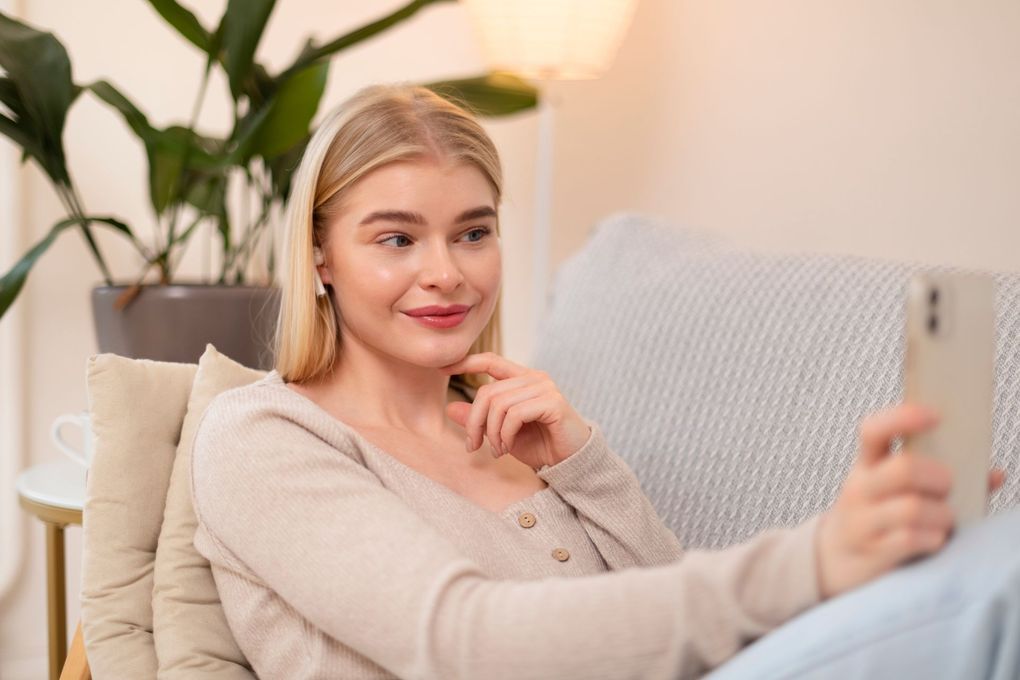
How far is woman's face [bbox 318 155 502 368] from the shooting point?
3.97 feet

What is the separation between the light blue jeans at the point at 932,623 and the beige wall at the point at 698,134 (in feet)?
3.61

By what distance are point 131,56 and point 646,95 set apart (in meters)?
1.16

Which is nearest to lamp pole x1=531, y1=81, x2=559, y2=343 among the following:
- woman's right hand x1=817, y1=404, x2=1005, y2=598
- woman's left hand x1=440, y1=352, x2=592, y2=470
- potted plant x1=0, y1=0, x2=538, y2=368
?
potted plant x1=0, y1=0, x2=538, y2=368

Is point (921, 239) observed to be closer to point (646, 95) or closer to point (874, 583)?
point (646, 95)

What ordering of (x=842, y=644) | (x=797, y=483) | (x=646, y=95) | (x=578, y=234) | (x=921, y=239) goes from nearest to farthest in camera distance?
(x=842, y=644) < (x=797, y=483) < (x=921, y=239) < (x=646, y=95) < (x=578, y=234)

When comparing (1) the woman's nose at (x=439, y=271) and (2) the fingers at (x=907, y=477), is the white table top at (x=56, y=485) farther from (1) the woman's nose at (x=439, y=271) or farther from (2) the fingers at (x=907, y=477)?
(2) the fingers at (x=907, y=477)

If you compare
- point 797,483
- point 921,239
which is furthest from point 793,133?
point 797,483

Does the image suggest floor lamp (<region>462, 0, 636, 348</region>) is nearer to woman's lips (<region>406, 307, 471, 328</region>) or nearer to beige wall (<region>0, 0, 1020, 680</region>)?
beige wall (<region>0, 0, 1020, 680</region>)

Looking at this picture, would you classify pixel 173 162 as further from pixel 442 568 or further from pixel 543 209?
pixel 442 568

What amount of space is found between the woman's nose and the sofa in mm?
278

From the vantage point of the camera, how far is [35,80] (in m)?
1.73

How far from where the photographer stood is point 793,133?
7.02 ft

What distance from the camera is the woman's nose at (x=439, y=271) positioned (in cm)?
121

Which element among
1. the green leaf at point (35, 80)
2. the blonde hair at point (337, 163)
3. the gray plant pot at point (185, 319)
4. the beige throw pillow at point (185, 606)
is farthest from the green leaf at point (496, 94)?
the beige throw pillow at point (185, 606)
